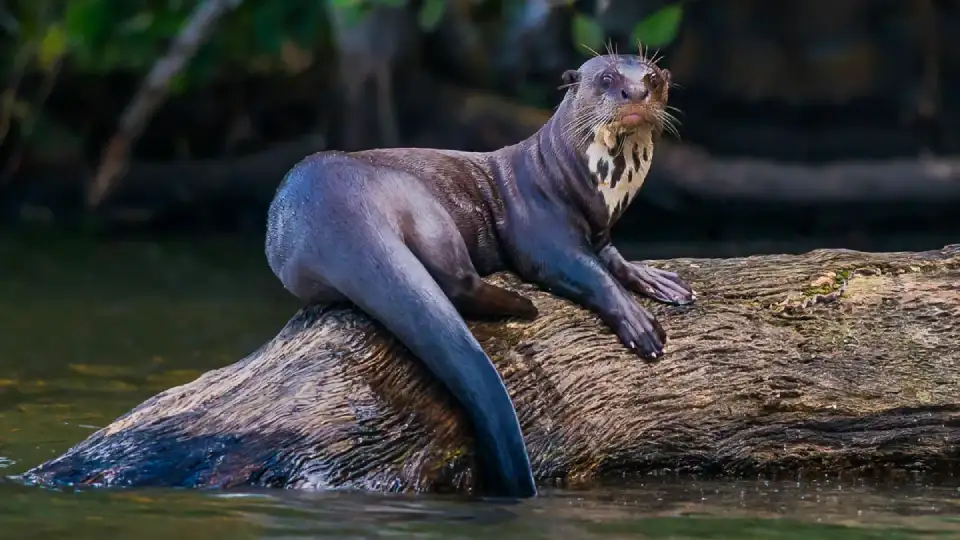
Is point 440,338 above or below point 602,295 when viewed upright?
below

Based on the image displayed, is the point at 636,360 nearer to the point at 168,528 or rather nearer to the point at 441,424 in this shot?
the point at 441,424

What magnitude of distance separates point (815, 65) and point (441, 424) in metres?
8.99

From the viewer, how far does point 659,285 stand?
14.2 ft

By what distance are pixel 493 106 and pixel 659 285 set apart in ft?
23.8

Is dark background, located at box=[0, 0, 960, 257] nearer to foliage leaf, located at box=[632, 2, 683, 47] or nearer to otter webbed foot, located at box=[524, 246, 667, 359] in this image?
foliage leaf, located at box=[632, 2, 683, 47]

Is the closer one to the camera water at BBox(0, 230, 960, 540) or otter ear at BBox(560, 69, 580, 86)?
water at BBox(0, 230, 960, 540)

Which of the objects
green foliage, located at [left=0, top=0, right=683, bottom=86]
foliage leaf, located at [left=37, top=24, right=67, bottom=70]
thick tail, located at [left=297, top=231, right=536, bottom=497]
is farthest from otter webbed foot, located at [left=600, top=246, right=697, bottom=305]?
foliage leaf, located at [left=37, top=24, right=67, bottom=70]

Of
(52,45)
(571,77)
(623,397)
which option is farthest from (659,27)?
(52,45)

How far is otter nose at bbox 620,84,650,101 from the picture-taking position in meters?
4.21

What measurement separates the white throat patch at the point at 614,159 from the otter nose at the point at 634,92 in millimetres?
168

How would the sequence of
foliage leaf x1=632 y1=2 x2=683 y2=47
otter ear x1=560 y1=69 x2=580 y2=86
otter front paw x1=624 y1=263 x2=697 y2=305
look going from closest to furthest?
otter front paw x1=624 y1=263 x2=697 y2=305
otter ear x1=560 y1=69 x2=580 y2=86
foliage leaf x1=632 y1=2 x2=683 y2=47

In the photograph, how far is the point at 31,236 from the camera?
11680 mm

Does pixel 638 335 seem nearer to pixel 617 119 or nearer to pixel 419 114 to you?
pixel 617 119

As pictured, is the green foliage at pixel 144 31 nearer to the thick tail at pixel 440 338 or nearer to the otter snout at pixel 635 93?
the otter snout at pixel 635 93
